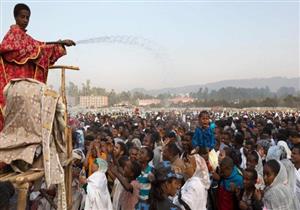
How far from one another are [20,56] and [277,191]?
338 cm

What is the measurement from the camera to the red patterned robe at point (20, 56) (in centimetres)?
428

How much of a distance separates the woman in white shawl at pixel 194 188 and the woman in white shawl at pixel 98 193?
1.18 metres

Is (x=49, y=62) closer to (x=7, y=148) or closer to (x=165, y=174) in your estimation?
(x=7, y=148)

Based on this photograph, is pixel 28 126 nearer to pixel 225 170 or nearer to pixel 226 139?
pixel 225 170

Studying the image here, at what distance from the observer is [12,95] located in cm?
387

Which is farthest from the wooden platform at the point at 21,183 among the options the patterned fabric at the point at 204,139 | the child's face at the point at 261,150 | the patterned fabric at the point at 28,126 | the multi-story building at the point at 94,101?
the multi-story building at the point at 94,101

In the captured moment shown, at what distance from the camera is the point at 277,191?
4.88m

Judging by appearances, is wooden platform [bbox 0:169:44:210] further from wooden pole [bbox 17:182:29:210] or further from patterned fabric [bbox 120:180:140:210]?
patterned fabric [bbox 120:180:140:210]

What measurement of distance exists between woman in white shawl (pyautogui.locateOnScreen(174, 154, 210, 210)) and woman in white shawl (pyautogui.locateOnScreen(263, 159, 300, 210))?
770mm

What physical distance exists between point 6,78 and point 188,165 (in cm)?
252

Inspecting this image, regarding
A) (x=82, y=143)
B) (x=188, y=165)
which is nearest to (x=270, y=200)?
(x=188, y=165)

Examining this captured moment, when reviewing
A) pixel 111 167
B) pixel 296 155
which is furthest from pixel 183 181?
pixel 296 155

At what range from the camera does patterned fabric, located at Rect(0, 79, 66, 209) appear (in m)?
3.81

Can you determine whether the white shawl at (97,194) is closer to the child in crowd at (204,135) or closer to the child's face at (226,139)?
the child in crowd at (204,135)
